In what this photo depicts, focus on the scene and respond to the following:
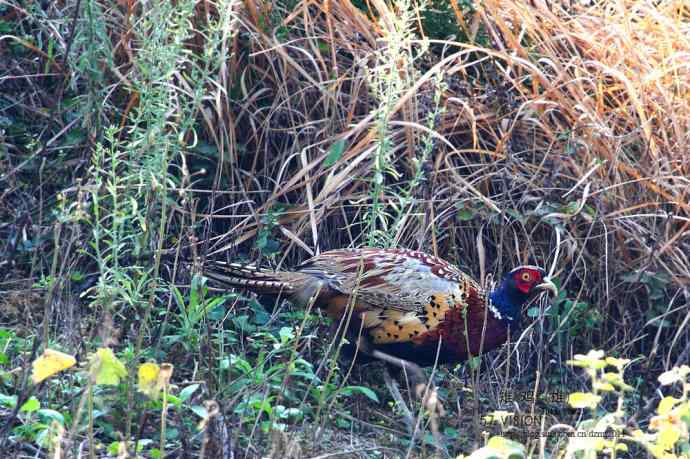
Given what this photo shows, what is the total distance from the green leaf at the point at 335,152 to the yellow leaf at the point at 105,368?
2662 millimetres

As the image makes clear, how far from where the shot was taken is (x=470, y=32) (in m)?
5.87

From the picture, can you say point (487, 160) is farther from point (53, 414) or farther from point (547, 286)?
point (53, 414)

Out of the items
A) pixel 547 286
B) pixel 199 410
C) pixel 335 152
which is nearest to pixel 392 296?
pixel 547 286

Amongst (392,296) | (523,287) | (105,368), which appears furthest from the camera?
(523,287)

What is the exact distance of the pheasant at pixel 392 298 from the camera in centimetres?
475

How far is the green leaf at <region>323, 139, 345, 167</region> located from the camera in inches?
210

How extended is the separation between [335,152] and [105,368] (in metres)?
2.71

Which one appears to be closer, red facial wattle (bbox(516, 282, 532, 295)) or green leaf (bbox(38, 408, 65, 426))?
green leaf (bbox(38, 408, 65, 426))

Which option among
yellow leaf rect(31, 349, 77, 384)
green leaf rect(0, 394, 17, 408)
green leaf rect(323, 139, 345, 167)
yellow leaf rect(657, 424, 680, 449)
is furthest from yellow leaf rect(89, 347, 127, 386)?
green leaf rect(323, 139, 345, 167)

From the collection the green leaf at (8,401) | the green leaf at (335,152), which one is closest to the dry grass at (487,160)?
the green leaf at (335,152)

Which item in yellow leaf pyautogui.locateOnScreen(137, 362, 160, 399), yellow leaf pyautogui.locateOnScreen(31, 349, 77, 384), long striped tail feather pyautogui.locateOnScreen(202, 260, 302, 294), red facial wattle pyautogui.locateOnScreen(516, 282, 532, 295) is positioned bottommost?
red facial wattle pyautogui.locateOnScreen(516, 282, 532, 295)

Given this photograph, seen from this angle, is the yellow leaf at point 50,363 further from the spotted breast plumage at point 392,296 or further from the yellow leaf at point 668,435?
the spotted breast plumage at point 392,296

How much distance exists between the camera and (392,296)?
4762mm

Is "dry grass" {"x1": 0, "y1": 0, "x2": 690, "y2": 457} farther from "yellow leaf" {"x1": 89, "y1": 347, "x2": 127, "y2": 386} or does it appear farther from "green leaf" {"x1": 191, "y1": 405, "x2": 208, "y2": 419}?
"yellow leaf" {"x1": 89, "y1": 347, "x2": 127, "y2": 386}
